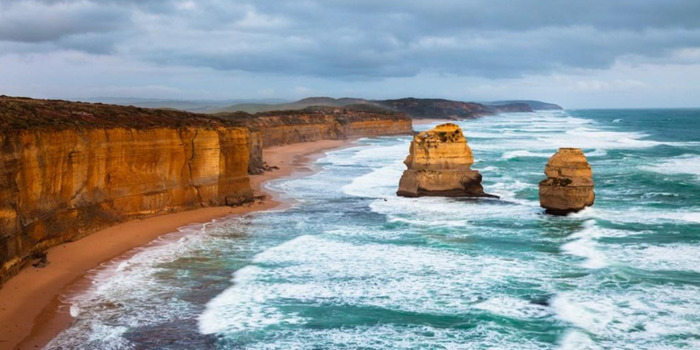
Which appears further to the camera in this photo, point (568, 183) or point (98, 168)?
point (568, 183)

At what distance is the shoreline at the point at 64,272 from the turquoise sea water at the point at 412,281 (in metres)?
0.51

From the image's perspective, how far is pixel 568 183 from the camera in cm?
2833

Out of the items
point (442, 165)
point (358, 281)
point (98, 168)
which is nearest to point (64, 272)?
point (98, 168)

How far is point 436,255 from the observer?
869 inches

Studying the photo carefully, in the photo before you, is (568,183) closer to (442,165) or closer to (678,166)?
(442,165)

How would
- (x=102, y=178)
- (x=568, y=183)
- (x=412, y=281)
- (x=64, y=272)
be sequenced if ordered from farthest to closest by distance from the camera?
(x=568, y=183) < (x=102, y=178) < (x=64, y=272) < (x=412, y=281)

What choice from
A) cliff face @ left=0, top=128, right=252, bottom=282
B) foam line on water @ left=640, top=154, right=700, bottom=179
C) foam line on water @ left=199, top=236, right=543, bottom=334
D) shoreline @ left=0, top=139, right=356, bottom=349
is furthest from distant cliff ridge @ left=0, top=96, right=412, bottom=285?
foam line on water @ left=640, top=154, right=700, bottom=179

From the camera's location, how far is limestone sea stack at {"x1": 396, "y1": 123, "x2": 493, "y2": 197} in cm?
3281

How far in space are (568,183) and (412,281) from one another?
11.8 metres

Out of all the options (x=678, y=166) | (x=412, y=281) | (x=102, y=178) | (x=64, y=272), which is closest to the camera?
(x=412, y=281)

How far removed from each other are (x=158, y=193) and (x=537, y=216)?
1485 centimetres

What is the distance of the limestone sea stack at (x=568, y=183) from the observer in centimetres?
2817

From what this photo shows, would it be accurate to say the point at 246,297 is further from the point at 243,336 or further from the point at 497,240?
the point at 497,240

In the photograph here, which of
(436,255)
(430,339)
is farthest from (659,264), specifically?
(430,339)
